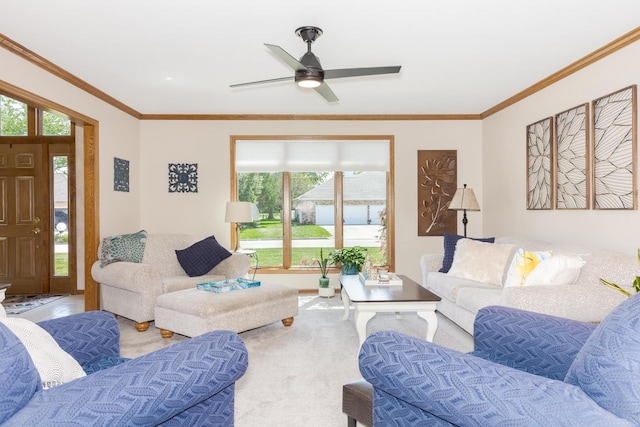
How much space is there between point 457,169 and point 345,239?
1850 millimetres

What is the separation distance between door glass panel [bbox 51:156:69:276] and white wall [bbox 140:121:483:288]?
1087 mm

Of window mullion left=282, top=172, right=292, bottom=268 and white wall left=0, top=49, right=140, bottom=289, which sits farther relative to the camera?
window mullion left=282, top=172, right=292, bottom=268

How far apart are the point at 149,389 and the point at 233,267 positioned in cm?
360

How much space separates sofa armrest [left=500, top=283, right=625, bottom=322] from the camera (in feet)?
9.38

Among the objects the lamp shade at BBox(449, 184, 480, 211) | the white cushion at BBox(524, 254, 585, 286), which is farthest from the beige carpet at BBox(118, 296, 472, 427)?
the lamp shade at BBox(449, 184, 480, 211)

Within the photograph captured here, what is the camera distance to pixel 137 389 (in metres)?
1.21

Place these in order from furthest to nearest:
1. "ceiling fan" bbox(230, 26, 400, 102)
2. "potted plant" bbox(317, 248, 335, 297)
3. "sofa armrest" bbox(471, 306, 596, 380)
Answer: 1. "potted plant" bbox(317, 248, 335, 297)
2. "ceiling fan" bbox(230, 26, 400, 102)
3. "sofa armrest" bbox(471, 306, 596, 380)

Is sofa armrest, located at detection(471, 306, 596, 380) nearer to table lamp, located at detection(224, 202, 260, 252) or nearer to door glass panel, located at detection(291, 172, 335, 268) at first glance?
table lamp, located at detection(224, 202, 260, 252)

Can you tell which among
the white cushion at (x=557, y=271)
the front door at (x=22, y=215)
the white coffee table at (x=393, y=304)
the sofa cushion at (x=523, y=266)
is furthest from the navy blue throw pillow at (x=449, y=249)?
the front door at (x=22, y=215)

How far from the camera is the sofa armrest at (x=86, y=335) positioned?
1.88 m

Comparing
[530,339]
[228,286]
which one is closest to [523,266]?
[530,339]

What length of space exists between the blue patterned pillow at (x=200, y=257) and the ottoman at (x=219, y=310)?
2.65ft

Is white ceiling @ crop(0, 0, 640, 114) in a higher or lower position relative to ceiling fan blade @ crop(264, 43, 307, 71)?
higher

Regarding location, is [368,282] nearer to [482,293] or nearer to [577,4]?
[482,293]
